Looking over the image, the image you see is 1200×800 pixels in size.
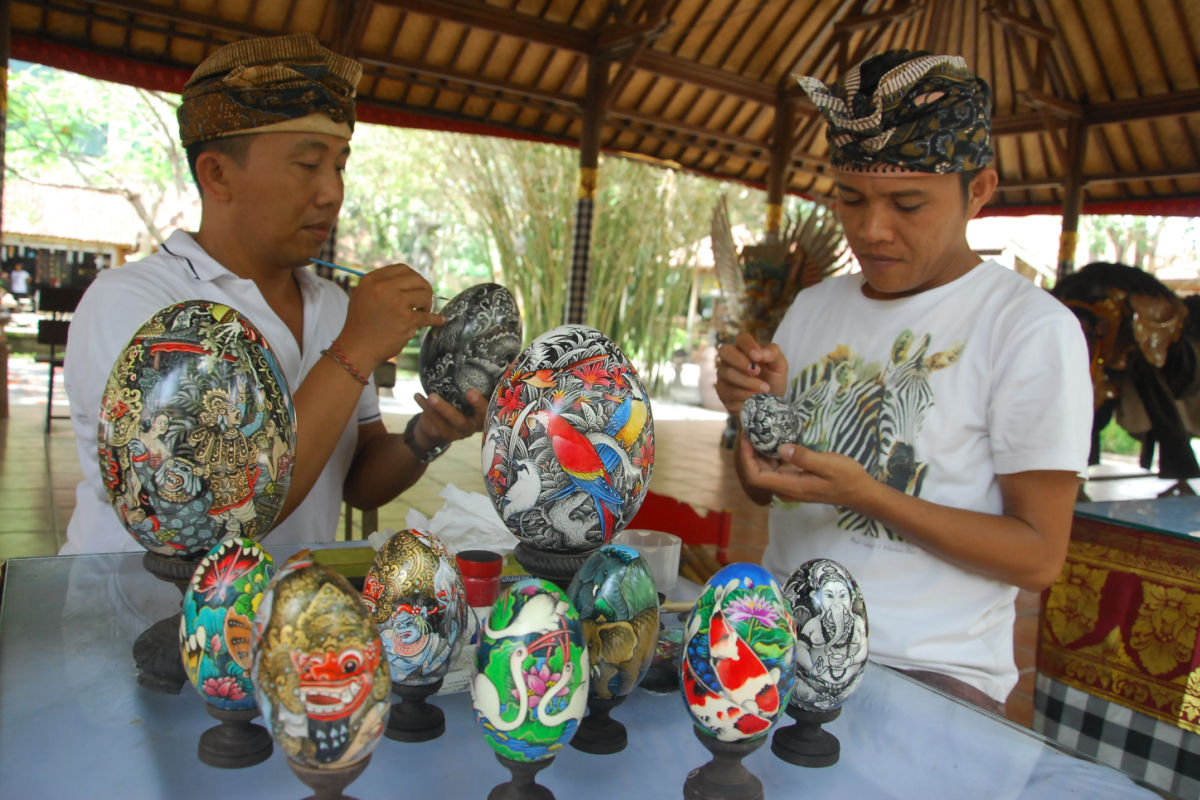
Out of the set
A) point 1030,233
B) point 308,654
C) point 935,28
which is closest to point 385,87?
point 935,28

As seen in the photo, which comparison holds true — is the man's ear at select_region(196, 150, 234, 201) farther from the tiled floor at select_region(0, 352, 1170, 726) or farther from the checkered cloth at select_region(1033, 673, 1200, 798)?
the checkered cloth at select_region(1033, 673, 1200, 798)

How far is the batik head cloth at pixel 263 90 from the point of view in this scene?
1382 mm

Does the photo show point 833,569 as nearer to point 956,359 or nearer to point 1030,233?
point 956,359

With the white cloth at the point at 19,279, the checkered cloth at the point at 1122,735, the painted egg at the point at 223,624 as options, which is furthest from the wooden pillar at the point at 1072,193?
the white cloth at the point at 19,279

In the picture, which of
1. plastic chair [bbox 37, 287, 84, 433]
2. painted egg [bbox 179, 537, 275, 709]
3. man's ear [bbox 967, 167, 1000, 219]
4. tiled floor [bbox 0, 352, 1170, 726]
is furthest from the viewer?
plastic chair [bbox 37, 287, 84, 433]

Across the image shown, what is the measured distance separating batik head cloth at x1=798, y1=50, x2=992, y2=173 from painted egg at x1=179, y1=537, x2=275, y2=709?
1.16 metres

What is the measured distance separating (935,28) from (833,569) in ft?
Answer: 25.1

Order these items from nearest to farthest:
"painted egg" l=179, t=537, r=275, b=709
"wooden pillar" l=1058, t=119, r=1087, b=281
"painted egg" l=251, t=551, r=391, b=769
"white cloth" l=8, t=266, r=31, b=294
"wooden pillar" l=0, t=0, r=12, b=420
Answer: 1. "painted egg" l=251, t=551, r=391, b=769
2. "painted egg" l=179, t=537, r=275, b=709
3. "wooden pillar" l=0, t=0, r=12, b=420
4. "wooden pillar" l=1058, t=119, r=1087, b=281
5. "white cloth" l=8, t=266, r=31, b=294

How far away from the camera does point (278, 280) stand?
5.55 ft

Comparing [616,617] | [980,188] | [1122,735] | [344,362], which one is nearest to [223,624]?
[616,617]

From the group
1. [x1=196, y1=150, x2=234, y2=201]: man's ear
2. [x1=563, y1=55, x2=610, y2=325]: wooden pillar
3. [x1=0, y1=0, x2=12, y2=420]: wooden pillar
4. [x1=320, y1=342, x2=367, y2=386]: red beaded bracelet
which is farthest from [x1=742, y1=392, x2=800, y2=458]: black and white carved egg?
[x1=563, y1=55, x2=610, y2=325]: wooden pillar

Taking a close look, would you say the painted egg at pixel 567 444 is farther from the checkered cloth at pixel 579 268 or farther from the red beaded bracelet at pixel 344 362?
the checkered cloth at pixel 579 268

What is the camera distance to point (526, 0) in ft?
26.9

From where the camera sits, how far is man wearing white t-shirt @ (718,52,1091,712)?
134 cm
